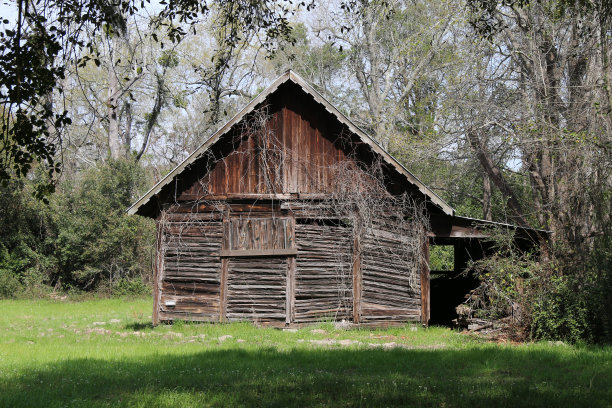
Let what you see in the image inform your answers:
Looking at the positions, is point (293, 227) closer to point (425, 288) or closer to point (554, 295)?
point (425, 288)

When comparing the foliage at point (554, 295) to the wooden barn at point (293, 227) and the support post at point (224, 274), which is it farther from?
the support post at point (224, 274)

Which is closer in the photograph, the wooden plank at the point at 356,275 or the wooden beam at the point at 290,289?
the wooden beam at the point at 290,289

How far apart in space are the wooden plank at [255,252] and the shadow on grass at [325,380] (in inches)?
197

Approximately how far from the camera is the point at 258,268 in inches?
674

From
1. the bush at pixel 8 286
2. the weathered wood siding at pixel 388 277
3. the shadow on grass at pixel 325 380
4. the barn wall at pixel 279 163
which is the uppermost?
the barn wall at pixel 279 163

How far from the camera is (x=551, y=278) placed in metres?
14.3

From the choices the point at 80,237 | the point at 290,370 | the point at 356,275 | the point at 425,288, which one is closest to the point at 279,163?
the point at 356,275

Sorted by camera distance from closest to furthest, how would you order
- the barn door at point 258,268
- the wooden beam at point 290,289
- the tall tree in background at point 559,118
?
the tall tree in background at point 559,118, the wooden beam at point 290,289, the barn door at point 258,268

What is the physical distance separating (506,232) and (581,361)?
5.42 meters

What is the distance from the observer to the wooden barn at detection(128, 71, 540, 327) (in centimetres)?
1702

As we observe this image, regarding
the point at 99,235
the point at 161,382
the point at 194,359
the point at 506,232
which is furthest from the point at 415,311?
the point at 99,235

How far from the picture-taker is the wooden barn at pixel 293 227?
1702cm

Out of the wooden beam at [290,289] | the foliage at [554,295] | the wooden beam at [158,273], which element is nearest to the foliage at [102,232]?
the wooden beam at [158,273]

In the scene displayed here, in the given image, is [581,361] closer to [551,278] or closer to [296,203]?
[551,278]
